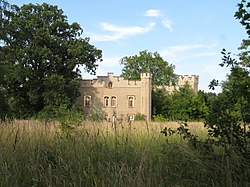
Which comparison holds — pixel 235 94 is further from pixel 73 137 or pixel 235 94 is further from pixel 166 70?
pixel 166 70

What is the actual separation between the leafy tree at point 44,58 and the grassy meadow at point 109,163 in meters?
40.2

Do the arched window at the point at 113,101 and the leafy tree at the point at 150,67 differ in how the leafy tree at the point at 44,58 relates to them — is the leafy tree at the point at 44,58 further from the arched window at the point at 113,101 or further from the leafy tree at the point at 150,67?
the leafy tree at the point at 150,67

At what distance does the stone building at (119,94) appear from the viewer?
60.8 metres

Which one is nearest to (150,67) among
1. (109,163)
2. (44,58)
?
(44,58)

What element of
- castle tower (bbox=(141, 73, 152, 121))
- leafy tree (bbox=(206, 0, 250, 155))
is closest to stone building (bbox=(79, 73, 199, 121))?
castle tower (bbox=(141, 73, 152, 121))

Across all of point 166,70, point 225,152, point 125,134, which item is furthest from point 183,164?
point 166,70

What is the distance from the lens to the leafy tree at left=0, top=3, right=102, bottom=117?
46.4 m

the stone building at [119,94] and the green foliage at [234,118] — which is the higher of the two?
the stone building at [119,94]

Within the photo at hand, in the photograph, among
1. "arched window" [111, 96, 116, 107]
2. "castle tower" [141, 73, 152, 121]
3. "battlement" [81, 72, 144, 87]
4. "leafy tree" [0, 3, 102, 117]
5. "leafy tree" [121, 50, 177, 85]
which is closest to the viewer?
"leafy tree" [0, 3, 102, 117]

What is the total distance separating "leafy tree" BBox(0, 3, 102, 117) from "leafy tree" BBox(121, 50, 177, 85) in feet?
72.7

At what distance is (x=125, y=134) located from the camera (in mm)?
5953

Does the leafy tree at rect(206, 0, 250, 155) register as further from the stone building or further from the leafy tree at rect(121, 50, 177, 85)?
the leafy tree at rect(121, 50, 177, 85)

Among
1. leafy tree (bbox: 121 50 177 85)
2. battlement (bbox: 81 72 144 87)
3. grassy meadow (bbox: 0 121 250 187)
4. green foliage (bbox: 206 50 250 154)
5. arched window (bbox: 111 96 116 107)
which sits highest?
leafy tree (bbox: 121 50 177 85)

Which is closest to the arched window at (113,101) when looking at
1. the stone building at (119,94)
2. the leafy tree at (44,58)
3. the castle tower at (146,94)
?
the stone building at (119,94)
